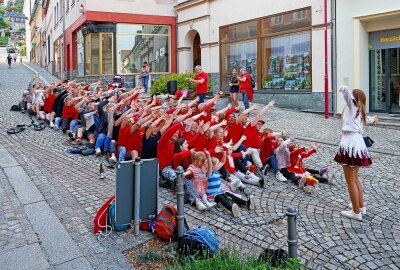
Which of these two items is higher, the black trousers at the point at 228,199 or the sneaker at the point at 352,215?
the black trousers at the point at 228,199

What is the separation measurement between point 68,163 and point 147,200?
162 inches

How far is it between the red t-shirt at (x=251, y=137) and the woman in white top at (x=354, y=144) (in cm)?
294

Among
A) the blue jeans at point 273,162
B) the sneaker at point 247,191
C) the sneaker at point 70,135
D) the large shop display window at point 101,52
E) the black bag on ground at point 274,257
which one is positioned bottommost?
the black bag on ground at point 274,257

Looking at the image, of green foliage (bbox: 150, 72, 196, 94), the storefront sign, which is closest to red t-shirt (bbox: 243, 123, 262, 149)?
the storefront sign

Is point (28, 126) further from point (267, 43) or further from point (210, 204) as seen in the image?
point (267, 43)

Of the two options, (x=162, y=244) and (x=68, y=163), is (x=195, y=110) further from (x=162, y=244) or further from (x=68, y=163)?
(x=162, y=244)

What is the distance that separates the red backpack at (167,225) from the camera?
208 inches

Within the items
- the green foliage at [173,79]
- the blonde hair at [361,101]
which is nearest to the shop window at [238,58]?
the green foliage at [173,79]

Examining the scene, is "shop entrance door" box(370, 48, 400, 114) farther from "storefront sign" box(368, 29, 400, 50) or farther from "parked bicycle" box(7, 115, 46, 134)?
"parked bicycle" box(7, 115, 46, 134)

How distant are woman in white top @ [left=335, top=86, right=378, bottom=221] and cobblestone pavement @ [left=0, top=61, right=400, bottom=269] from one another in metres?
0.41

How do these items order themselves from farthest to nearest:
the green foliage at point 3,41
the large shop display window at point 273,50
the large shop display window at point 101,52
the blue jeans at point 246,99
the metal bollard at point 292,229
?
the green foliage at point 3,41
the large shop display window at point 101,52
the large shop display window at point 273,50
the blue jeans at point 246,99
the metal bollard at point 292,229

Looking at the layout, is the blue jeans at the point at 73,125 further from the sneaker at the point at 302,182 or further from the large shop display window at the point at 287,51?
the large shop display window at the point at 287,51

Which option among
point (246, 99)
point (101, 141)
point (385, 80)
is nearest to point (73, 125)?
point (101, 141)

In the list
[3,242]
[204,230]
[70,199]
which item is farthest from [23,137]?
[204,230]
